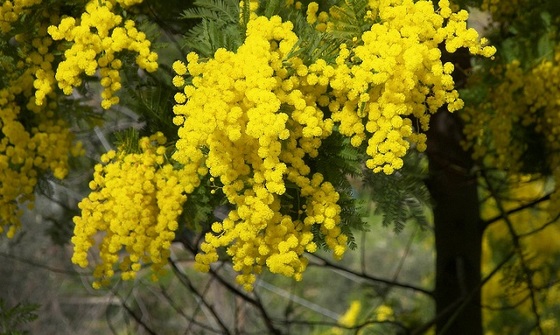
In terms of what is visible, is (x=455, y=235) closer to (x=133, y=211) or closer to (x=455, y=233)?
(x=455, y=233)

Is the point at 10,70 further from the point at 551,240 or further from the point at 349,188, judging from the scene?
the point at 551,240

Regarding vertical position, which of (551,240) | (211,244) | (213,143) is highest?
(551,240)

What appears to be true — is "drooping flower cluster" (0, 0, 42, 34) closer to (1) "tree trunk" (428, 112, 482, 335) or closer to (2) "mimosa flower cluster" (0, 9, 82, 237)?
(2) "mimosa flower cluster" (0, 9, 82, 237)

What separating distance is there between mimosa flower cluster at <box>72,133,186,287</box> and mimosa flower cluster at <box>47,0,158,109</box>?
136 mm

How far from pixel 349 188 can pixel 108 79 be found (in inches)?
19.5

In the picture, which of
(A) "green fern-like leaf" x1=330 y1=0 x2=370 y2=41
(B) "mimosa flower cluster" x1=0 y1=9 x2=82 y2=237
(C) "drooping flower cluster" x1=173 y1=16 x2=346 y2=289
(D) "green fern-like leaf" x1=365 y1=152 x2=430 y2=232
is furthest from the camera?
(D) "green fern-like leaf" x1=365 y1=152 x2=430 y2=232

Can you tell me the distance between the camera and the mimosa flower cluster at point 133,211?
154 centimetres

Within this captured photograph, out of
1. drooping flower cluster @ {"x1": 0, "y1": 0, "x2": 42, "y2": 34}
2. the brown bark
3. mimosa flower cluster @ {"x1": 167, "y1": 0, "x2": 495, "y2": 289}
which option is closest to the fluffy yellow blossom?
mimosa flower cluster @ {"x1": 167, "y1": 0, "x2": 495, "y2": 289}

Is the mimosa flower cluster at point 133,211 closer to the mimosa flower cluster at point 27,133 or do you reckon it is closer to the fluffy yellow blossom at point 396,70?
the mimosa flower cluster at point 27,133

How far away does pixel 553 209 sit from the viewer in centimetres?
188

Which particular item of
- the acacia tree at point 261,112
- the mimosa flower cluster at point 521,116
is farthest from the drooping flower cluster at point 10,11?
the mimosa flower cluster at point 521,116

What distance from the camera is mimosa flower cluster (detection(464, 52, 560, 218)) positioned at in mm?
1933

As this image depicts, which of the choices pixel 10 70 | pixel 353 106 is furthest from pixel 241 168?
pixel 10 70

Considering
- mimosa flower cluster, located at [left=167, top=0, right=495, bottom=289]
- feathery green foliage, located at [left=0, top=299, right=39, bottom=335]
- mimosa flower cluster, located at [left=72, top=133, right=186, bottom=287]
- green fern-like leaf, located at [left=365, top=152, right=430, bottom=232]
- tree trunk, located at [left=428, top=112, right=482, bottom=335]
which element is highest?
tree trunk, located at [left=428, top=112, right=482, bottom=335]
